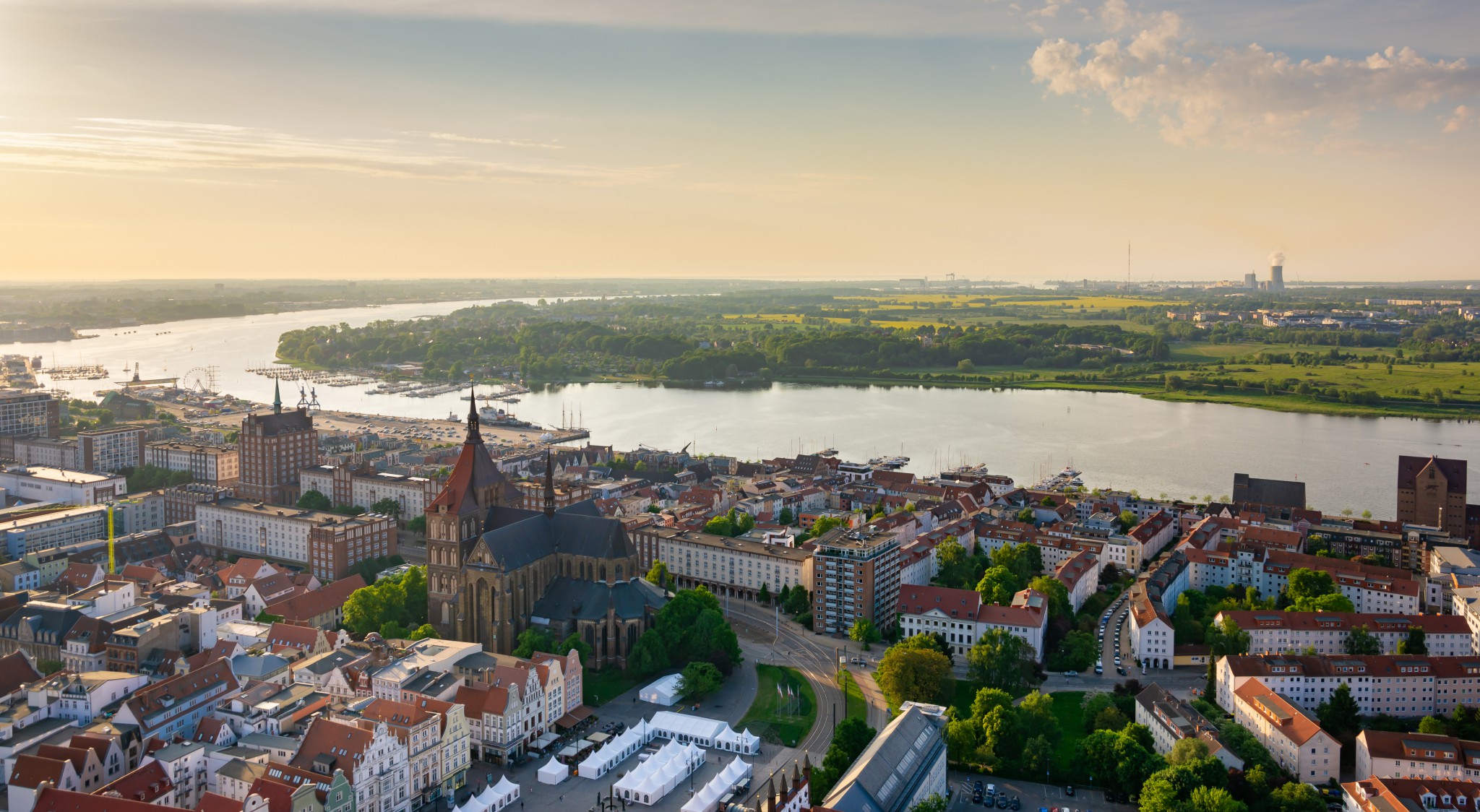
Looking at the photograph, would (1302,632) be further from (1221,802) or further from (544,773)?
(544,773)

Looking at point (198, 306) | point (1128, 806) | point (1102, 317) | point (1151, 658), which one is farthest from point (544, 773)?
point (198, 306)

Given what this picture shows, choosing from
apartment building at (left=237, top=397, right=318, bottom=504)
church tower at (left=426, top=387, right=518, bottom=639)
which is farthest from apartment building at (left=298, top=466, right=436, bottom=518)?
church tower at (left=426, top=387, right=518, bottom=639)

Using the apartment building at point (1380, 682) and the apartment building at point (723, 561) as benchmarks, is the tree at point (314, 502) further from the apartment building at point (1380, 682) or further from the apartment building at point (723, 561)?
the apartment building at point (1380, 682)

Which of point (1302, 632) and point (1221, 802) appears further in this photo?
point (1302, 632)

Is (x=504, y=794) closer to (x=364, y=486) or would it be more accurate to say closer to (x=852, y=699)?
(x=852, y=699)

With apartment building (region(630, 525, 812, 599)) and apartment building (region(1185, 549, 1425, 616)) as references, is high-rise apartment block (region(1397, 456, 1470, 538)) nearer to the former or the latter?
apartment building (region(1185, 549, 1425, 616))

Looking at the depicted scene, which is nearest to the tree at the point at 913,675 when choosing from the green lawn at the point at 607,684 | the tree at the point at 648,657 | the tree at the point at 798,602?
the tree at the point at 648,657

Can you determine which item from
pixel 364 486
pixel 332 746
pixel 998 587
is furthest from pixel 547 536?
pixel 364 486
